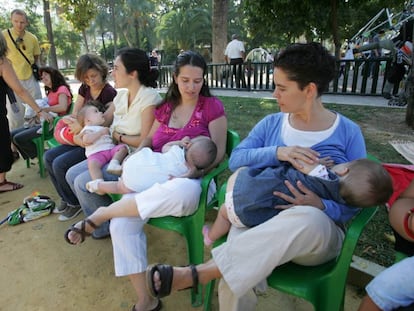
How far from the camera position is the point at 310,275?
1.45 m

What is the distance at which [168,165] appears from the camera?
2.08 m

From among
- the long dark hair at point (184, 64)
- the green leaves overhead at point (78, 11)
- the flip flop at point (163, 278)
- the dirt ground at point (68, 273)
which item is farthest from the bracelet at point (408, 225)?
the green leaves overhead at point (78, 11)

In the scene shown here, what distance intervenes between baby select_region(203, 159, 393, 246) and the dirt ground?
0.75m

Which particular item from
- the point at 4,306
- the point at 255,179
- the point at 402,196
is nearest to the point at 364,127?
the point at 402,196

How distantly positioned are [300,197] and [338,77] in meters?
6.68

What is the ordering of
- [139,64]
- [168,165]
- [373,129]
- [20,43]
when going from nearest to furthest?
[168,165]
[139,64]
[373,129]
[20,43]

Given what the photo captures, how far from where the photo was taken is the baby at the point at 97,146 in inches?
98.1

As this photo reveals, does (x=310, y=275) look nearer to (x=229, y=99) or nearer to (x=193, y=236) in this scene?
(x=193, y=236)

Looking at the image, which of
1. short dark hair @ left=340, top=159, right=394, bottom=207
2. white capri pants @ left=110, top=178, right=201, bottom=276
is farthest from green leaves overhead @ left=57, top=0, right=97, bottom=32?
short dark hair @ left=340, top=159, right=394, bottom=207

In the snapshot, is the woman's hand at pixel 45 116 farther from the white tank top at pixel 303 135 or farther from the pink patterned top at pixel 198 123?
the white tank top at pixel 303 135

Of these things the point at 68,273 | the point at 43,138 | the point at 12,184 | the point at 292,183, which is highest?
the point at 292,183

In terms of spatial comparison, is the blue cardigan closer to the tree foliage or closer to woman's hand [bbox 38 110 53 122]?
woman's hand [bbox 38 110 53 122]

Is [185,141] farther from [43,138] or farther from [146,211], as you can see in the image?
[43,138]

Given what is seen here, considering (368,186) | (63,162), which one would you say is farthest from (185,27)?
(368,186)
